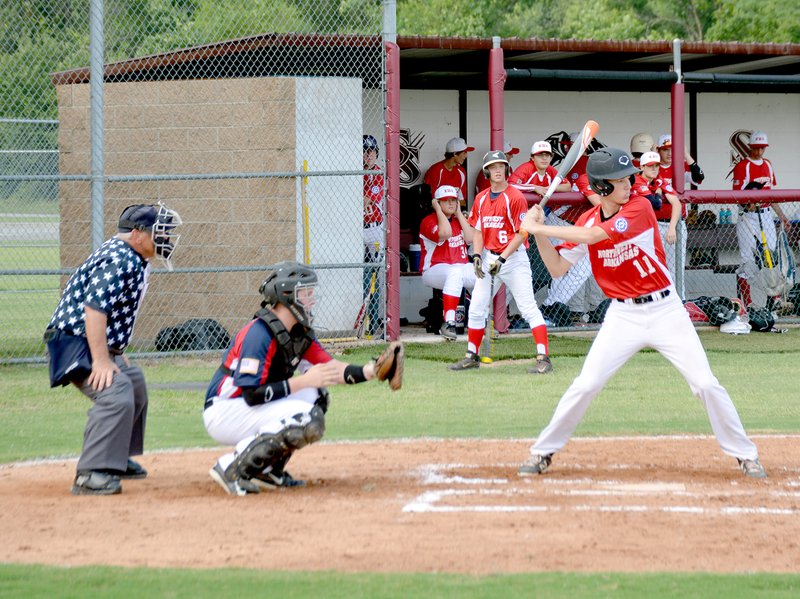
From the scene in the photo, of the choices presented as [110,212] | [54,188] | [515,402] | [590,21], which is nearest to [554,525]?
[515,402]

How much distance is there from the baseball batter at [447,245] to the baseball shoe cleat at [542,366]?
7.26 feet

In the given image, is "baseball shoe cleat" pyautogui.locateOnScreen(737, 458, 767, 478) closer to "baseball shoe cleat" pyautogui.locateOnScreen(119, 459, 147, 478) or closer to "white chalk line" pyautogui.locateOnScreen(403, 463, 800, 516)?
"white chalk line" pyautogui.locateOnScreen(403, 463, 800, 516)

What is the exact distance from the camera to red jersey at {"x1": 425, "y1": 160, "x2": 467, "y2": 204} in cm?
1511

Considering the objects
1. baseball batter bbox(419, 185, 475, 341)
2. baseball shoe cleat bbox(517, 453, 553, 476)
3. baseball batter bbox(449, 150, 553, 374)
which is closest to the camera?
baseball shoe cleat bbox(517, 453, 553, 476)

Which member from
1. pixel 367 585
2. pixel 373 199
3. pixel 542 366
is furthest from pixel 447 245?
pixel 367 585

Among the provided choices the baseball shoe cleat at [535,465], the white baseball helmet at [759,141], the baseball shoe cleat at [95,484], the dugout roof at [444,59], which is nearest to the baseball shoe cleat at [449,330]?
the dugout roof at [444,59]

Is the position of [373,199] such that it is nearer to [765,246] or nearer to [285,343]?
[765,246]

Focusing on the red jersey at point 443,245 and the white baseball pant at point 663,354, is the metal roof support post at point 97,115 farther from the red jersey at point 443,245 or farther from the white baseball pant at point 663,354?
the white baseball pant at point 663,354

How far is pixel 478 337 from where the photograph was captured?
11.2 meters

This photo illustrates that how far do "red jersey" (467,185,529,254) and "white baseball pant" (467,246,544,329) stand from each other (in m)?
0.13

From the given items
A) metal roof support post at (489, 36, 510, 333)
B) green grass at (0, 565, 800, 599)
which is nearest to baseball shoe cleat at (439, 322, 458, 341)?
metal roof support post at (489, 36, 510, 333)

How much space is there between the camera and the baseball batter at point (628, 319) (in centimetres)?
633

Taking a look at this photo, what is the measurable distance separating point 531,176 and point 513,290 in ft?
8.30

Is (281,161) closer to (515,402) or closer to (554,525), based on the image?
(515,402)
